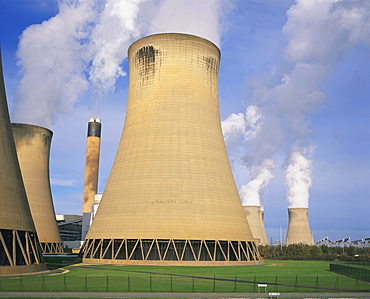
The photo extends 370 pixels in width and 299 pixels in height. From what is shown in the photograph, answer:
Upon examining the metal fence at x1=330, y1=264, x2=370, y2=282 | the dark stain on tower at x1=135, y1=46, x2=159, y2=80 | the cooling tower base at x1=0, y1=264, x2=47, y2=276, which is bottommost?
the metal fence at x1=330, y1=264, x2=370, y2=282

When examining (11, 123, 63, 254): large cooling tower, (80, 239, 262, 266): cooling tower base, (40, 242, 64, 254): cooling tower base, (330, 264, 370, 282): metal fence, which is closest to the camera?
(330, 264, 370, 282): metal fence

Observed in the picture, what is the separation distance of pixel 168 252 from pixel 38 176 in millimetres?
22933

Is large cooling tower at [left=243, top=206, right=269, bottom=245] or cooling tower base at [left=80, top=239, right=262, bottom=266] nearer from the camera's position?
cooling tower base at [left=80, top=239, right=262, bottom=266]

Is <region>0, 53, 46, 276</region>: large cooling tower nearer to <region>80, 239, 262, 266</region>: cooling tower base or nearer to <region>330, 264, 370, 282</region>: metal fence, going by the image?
<region>80, 239, 262, 266</region>: cooling tower base

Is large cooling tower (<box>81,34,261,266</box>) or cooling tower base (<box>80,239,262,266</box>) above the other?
large cooling tower (<box>81,34,261,266</box>)

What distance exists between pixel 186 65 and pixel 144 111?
188 inches

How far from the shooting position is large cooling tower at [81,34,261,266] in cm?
2927

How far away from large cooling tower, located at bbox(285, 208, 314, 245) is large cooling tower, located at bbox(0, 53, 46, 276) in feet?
152

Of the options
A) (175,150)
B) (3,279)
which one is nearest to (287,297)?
(3,279)

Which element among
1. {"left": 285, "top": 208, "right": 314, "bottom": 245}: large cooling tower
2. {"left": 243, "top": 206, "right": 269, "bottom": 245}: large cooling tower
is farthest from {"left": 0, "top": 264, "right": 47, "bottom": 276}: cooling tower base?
{"left": 243, "top": 206, "right": 269, "bottom": 245}: large cooling tower

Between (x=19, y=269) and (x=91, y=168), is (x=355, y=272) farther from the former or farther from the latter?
(x=91, y=168)

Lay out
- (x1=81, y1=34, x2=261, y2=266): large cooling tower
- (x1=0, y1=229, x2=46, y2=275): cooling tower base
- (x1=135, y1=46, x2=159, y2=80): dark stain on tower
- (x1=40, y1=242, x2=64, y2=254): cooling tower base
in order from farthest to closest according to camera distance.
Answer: (x1=40, y1=242, x2=64, y2=254): cooling tower base
(x1=135, y1=46, x2=159, y2=80): dark stain on tower
(x1=81, y1=34, x2=261, y2=266): large cooling tower
(x1=0, y1=229, x2=46, y2=275): cooling tower base

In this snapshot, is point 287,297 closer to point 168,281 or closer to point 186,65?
point 168,281

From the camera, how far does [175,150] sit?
30.5m
